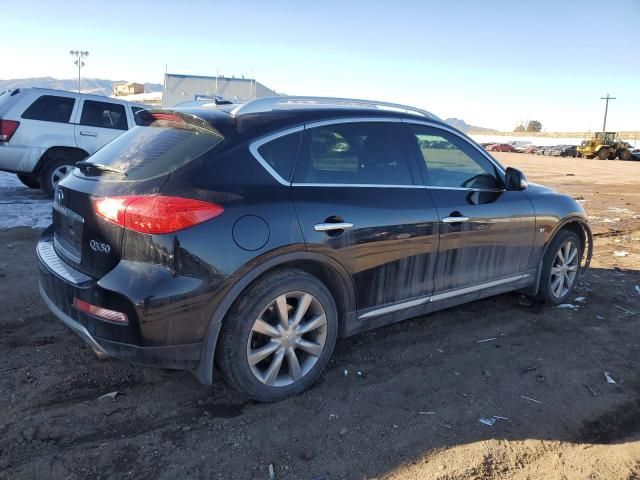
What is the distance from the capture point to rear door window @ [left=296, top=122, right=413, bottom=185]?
3.32 metres

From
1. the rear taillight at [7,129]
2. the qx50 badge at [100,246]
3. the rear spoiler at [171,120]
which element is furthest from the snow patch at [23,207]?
the qx50 badge at [100,246]

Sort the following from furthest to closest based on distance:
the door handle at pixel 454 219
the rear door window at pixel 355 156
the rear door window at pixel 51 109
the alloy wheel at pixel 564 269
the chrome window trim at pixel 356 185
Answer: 1. the rear door window at pixel 51 109
2. the alloy wheel at pixel 564 269
3. the door handle at pixel 454 219
4. the rear door window at pixel 355 156
5. the chrome window trim at pixel 356 185

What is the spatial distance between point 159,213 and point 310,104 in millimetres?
1455

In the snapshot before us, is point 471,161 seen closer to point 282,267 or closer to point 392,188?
point 392,188

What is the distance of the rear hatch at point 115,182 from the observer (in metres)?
2.81

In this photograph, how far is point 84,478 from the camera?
247 centimetres

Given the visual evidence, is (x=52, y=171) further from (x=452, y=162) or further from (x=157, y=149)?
(x=452, y=162)

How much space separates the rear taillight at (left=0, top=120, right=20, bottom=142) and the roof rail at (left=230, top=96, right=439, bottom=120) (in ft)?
24.0

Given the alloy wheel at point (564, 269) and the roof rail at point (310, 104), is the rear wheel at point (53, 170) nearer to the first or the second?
the roof rail at point (310, 104)

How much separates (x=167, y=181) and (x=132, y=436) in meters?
1.38

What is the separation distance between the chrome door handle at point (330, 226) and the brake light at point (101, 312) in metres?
1.17

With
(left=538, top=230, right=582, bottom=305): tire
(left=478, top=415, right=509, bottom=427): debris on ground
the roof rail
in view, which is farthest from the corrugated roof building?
(left=478, top=415, right=509, bottom=427): debris on ground

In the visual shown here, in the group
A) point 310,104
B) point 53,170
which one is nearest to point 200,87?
point 53,170

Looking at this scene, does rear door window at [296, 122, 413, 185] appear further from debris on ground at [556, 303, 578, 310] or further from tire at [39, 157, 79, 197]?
tire at [39, 157, 79, 197]
